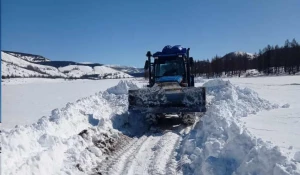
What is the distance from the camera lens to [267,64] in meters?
82.2

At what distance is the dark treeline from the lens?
247 feet

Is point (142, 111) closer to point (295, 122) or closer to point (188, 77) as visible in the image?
point (188, 77)

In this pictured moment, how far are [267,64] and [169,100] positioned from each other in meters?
80.0

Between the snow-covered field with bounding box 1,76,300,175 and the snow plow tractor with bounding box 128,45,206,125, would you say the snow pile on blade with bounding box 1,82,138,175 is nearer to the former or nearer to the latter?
the snow-covered field with bounding box 1,76,300,175

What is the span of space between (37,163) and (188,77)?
7.89 meters

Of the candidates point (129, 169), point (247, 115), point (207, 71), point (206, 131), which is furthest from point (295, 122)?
point (207, 71)

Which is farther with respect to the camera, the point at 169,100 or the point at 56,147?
the point at 169,100

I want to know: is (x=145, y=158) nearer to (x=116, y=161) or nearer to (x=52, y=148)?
(x=116, y=161)

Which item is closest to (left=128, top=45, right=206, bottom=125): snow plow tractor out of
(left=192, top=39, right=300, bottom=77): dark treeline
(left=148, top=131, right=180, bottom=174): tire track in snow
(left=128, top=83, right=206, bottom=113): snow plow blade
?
(left=128, top=83, right=206, bottom=113): snow plow blade

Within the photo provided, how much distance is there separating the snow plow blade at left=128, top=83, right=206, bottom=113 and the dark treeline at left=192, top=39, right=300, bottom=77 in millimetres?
62879

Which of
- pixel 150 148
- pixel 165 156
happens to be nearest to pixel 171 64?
pixel 150 148

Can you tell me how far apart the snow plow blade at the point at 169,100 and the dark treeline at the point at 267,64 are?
6288cm

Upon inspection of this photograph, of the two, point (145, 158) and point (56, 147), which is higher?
point (56, 147)

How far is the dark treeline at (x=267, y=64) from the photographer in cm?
7525
